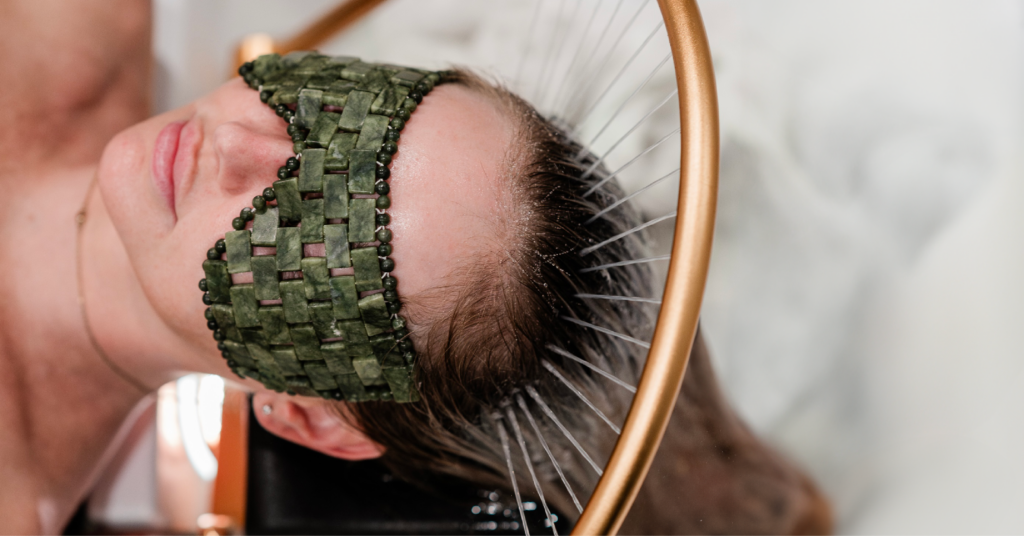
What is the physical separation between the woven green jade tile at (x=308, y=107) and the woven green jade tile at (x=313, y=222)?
0.09 metres

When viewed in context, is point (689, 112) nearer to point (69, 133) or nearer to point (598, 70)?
point (598, 70)

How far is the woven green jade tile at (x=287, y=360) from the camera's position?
631 mm

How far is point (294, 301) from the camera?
0.59m

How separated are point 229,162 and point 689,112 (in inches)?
16.2

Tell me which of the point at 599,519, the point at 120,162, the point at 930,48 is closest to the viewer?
the point at 599,519

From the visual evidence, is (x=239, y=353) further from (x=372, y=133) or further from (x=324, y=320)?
(x=372, y=133)

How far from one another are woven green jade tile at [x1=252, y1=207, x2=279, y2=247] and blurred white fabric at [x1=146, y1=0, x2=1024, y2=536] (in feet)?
1.87

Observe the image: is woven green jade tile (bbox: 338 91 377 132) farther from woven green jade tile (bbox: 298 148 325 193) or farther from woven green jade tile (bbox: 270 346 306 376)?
woven green jade tile (bbox: 270 346 306 376)

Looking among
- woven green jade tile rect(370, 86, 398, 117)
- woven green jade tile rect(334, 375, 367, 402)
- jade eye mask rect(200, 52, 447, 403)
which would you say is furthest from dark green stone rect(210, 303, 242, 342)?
woven green jade tile rect(370, 86, 398, 117)

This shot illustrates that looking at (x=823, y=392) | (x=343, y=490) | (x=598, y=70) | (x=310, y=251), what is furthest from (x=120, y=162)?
(x=823, y=392)

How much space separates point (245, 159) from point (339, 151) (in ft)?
0.31

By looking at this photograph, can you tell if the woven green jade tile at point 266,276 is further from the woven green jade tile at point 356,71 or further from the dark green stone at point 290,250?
the woven green jade tile at point 356,71

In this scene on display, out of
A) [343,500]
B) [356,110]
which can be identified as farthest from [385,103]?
[343,500]

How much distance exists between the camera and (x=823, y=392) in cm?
110
